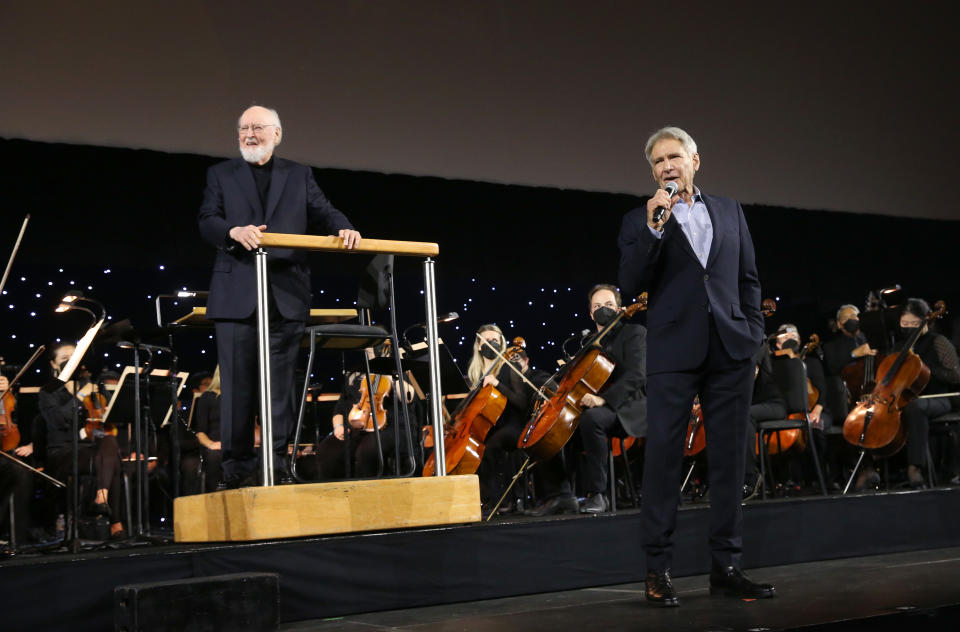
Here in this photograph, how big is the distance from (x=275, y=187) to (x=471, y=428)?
6.28 ft

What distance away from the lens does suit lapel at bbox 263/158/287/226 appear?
3115 millimetres

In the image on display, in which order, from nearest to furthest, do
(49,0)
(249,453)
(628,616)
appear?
1. (628,616)
2. (249,453)
3. (49,0)

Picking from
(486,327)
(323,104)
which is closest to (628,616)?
(486,327)

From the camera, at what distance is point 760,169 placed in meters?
6.21

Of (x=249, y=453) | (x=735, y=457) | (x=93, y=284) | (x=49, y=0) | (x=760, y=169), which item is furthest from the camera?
(x=93, y=284)

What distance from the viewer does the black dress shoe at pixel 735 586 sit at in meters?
2.51

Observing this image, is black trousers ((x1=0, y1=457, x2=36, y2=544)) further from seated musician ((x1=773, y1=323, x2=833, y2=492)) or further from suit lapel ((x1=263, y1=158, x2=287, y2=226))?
seated musician ((x1=773, y1=323, x2=833, y2=492))

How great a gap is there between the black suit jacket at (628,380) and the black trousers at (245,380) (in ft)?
6.15

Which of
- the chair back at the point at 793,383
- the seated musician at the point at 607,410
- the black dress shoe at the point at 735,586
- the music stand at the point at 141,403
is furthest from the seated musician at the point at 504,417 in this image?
the black dress shoe at the point at 735,586

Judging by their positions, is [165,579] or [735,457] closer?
[165,579]

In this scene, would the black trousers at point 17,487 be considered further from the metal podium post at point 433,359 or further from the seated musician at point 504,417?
the metal podium post at point 433,359

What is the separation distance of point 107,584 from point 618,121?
438 cm

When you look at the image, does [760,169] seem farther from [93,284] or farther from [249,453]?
[93,284]

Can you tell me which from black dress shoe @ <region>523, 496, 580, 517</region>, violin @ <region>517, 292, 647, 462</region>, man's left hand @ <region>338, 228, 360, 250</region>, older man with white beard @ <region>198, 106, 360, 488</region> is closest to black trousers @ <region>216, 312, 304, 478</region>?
older man with white beard @ <region>198, 106, 360, 488</region>
